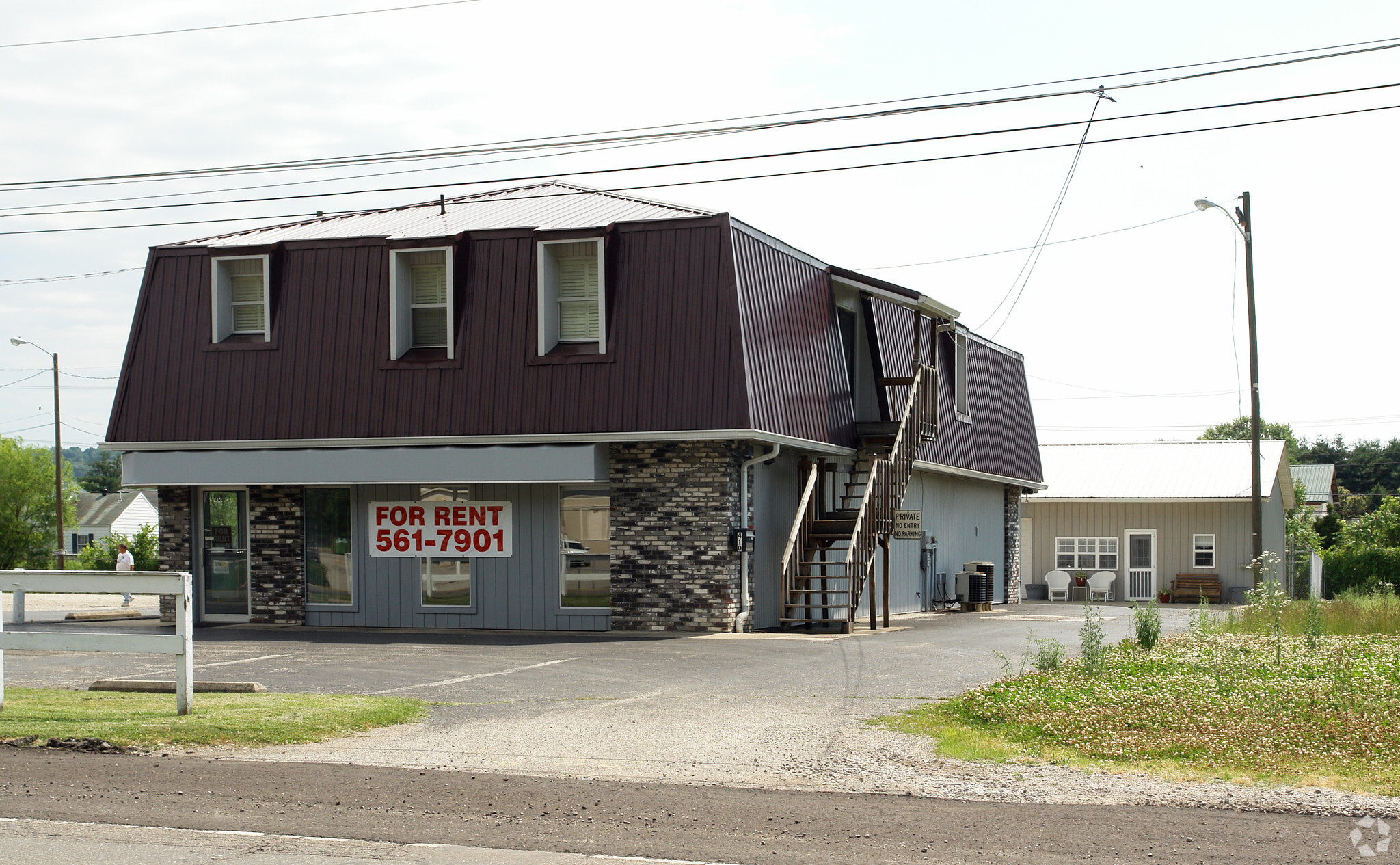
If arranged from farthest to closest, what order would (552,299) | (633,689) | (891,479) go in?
(891,479) < (552,299) < (633,689)

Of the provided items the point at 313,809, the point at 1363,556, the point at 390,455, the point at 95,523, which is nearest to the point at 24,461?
the point at 95,523

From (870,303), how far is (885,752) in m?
16.7

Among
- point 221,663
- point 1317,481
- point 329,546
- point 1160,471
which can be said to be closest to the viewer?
point 221,663

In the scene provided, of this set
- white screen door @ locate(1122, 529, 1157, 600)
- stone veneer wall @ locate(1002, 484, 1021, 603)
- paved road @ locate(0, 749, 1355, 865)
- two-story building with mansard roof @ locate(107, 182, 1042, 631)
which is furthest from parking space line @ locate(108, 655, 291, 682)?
white screen door @ locate(1122, 529, 1157, 600)

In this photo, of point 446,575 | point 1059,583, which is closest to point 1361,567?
point 1059,583

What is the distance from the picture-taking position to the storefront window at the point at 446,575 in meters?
21.3

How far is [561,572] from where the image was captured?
20781mm

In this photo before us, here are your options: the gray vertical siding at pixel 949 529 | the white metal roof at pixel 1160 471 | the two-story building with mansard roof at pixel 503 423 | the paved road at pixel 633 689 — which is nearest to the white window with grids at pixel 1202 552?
the white metal roof at pixel 1160 471

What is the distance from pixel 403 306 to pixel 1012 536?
2117 centimetres

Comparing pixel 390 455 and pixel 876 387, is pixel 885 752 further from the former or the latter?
pixel 876 387

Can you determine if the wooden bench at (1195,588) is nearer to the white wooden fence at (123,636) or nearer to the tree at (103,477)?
the white wooden fence at (123,636)

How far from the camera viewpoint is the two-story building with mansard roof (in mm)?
19969

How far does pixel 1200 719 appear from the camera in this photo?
10406mm

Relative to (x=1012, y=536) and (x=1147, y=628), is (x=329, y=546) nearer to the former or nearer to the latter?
(x=1147, y=628)
